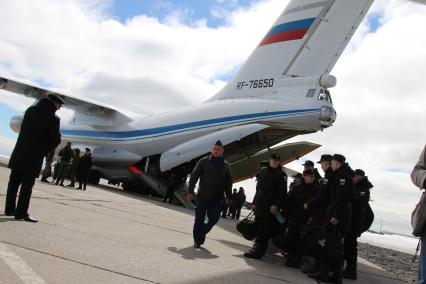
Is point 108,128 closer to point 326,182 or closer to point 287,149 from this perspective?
point 287,149

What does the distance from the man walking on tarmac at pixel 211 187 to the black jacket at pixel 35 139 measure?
2039 mm

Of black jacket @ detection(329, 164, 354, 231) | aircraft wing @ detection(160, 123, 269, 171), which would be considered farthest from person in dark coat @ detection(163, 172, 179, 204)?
black jacket @ detection(329, 164, 354, 231)

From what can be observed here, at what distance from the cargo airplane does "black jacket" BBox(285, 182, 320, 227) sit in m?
6.83

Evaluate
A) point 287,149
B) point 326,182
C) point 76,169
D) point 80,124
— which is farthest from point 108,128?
point 326,182

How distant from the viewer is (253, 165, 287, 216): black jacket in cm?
644

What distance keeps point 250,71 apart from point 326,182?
394 inches

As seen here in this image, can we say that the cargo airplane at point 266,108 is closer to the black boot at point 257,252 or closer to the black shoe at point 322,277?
the black boot at point 257,252

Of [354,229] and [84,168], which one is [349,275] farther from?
[84,168]

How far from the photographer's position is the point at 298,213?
6570mm

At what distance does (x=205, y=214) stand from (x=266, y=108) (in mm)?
7815

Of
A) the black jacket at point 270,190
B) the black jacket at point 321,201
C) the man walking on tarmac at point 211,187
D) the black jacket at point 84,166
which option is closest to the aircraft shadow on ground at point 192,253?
the man walking on tarmac at point 211,187

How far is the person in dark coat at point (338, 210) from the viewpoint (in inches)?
216

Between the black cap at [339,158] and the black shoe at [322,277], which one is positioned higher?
the black cap at [339,158]

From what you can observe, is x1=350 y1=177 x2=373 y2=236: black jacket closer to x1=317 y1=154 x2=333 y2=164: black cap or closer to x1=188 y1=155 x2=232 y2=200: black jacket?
x1=317 y1=154 x2=333 y2=164: black cap
